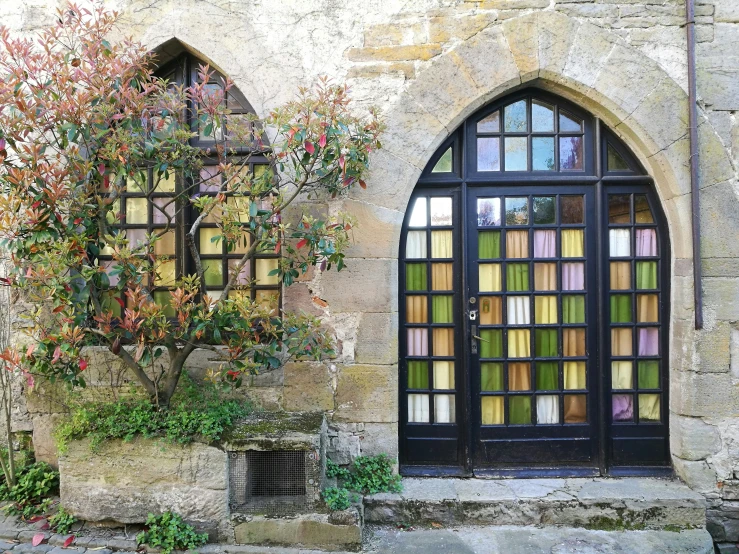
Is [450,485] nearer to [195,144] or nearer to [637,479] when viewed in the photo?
[637,479]

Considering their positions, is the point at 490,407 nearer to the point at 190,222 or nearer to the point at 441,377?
the point at 441,377

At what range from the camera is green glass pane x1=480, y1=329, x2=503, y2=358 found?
409 cm

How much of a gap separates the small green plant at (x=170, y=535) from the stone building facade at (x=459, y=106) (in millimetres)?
931

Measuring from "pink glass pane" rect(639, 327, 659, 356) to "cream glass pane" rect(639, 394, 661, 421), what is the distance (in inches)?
12.6

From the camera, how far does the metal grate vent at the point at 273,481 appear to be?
135 inches

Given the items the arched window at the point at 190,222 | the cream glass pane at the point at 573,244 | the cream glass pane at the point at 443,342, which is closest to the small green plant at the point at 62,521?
the arched window at the point at 190,222

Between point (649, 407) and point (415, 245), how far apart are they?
83.2 inches

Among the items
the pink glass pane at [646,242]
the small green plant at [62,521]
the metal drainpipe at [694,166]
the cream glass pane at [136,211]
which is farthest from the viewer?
the cream glass pane at [136,211]

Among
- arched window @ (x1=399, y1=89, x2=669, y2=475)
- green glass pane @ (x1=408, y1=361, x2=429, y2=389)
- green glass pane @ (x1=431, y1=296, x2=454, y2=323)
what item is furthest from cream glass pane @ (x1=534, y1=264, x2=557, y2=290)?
green glass pane @ (x1=408, y1=361, x2=429, y2=389)

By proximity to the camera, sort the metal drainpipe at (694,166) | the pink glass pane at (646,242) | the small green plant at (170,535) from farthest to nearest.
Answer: the pink glass pane at (646,242) → the metal drainpipe at (694,166) → the small green plant at (170,535)

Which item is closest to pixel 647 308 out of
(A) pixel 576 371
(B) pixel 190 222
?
(A) pixel 576 371

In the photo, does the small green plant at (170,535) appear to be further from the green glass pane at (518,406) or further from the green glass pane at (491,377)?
the green glass pane at (518,406)

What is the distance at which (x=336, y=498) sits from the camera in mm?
3447

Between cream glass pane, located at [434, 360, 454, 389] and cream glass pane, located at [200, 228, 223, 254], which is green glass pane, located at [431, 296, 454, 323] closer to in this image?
cream glass pane, located at [434, 360, 454, 389]
